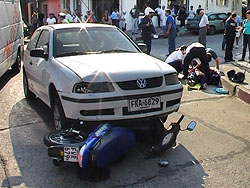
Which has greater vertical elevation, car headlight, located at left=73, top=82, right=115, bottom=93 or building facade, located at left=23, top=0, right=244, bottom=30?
building facade, located at left=23, top=0, right=244, bottom=30

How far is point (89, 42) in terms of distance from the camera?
5.17m

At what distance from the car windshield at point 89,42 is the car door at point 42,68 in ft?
0.89

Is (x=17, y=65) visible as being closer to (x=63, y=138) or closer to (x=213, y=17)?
(x=63, y=138)

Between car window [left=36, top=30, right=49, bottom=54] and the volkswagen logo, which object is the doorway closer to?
car window [left=36, top=30, right=49, bottom=54]

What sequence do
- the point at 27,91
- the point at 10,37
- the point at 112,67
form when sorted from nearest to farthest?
1. the point at 112,67
2. the point at 27,91
3. the point at 10,37

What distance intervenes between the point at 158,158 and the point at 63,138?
1.21 m

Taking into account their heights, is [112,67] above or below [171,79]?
above

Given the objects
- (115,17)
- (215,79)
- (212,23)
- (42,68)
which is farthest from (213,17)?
(42,68)

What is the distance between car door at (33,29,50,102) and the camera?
16.4 feet

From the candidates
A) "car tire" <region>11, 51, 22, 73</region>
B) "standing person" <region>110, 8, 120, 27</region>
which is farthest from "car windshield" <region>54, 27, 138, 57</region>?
"standing person" <region>110, 8, 120, 27</region>

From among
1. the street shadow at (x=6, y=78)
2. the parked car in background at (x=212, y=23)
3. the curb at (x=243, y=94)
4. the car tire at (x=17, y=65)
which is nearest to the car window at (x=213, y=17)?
the parked car in background at (x=212, y=23)

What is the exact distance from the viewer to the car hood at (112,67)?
399cm

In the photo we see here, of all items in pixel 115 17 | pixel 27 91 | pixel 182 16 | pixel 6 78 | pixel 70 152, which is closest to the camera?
pixel 70 152

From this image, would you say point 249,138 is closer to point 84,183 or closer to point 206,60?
point 84,183
